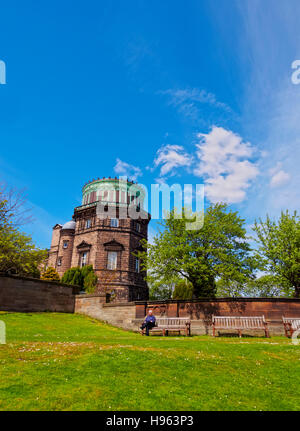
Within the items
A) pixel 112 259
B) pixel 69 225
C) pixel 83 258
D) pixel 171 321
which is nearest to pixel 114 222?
pixel 112 259

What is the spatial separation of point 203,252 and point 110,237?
19474 millimetres

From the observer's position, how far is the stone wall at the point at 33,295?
2230cm

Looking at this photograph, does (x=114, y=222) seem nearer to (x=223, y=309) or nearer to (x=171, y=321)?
(x=171, y=321)

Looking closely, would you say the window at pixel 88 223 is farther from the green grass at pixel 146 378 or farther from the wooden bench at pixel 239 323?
the green grass at pixel 146 378

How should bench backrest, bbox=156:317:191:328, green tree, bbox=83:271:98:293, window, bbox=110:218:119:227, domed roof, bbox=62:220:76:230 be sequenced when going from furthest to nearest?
domed roof, bbox=62:220:76:230, window, bbox=110:218:119:227, green tree, bbox=83:271:98:293, bench backrest, bbox=156:317:191:328

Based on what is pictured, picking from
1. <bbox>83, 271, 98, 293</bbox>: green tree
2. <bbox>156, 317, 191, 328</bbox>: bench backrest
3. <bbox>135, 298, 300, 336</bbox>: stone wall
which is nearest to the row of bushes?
<bbox>83, 271, 98, 293</bbox>: green tree

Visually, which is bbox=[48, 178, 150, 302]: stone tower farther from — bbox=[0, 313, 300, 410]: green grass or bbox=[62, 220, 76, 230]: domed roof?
bbox=[0, 313, 300, 410]: green grass

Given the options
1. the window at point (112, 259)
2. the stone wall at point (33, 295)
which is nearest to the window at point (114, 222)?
the window at point (112, 259)

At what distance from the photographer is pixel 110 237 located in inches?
1642

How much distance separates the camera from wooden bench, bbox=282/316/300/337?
54.3 feet

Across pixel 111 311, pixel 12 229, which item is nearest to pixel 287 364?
pixel 111 311

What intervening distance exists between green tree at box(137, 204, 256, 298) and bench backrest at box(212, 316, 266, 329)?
480cm

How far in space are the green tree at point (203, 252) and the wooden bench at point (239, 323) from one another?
4.82 m
